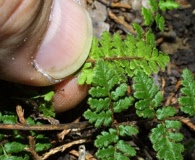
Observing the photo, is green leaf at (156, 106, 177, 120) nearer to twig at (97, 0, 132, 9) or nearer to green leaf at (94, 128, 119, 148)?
green leaf at (94, 128, 119, 148)

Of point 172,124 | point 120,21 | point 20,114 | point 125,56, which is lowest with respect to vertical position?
point 172,124

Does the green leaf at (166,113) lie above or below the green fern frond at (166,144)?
above

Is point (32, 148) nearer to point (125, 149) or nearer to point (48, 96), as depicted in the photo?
point (48, 96)

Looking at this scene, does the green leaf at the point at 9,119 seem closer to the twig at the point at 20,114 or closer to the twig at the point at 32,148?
the twig at the point at 20,114

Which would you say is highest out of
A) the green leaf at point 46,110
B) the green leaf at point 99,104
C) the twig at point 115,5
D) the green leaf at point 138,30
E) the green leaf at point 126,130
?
the twig at point 115,5

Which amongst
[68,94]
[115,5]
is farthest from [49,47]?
[115,5]

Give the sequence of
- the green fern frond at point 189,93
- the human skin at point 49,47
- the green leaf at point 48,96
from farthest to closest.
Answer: the green leaf at point 48,96
the green fern frond at point 189,93
the human skin at point 49,47

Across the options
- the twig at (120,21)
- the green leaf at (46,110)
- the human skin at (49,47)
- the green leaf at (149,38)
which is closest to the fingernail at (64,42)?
the human skin at (49,47)

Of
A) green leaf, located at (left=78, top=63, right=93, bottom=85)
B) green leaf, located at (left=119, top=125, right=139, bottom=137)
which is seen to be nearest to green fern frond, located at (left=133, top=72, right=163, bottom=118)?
green leaf, located at (left=119, top=125, right=139, bottom=137)
